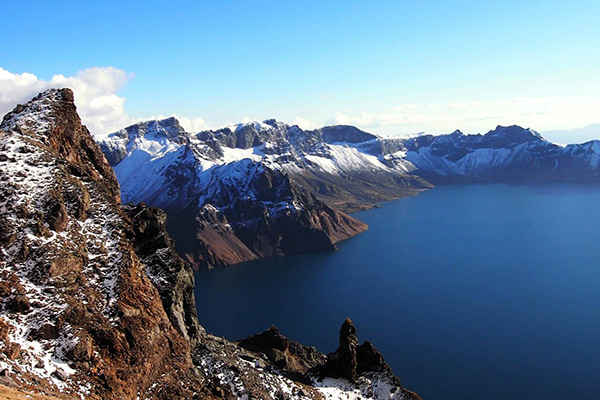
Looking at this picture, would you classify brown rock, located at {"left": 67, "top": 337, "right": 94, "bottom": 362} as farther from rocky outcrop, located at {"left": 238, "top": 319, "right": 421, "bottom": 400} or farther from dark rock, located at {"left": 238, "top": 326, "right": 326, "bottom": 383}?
dark rock, located at {"left": 238, "top": 326, "right": 326, "bottom": 383}

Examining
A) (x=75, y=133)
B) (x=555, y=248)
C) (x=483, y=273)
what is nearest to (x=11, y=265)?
(x=75, y=133)

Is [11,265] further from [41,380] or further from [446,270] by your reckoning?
[446,270]

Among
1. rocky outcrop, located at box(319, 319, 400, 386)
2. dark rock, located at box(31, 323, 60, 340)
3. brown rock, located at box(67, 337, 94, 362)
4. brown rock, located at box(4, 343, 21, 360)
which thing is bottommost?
Answer: rocky outcrop, located at box(319, 319, 400, 386)

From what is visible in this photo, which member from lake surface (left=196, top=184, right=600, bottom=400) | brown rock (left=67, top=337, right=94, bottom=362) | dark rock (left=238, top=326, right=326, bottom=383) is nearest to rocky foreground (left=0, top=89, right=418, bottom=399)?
brown rock (left=67, top=337, right=94, bottom=362)

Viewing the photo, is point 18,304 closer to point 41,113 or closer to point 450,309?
point 41,113

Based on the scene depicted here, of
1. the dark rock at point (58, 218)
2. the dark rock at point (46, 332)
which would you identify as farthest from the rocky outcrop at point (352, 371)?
the dark rock at point (58, 218)

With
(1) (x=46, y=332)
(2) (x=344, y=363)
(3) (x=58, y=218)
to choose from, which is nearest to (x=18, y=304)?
(1) (x=46, y=332)

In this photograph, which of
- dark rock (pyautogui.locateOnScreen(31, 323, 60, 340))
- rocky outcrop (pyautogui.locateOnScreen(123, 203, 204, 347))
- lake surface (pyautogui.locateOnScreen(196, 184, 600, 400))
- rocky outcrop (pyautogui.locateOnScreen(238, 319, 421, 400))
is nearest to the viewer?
dark rock (pyautogui.locateOnScreen(31, 323, 60, 340))

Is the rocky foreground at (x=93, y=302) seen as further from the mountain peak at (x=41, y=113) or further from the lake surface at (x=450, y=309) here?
the lake surface at (x=450, y=309)
